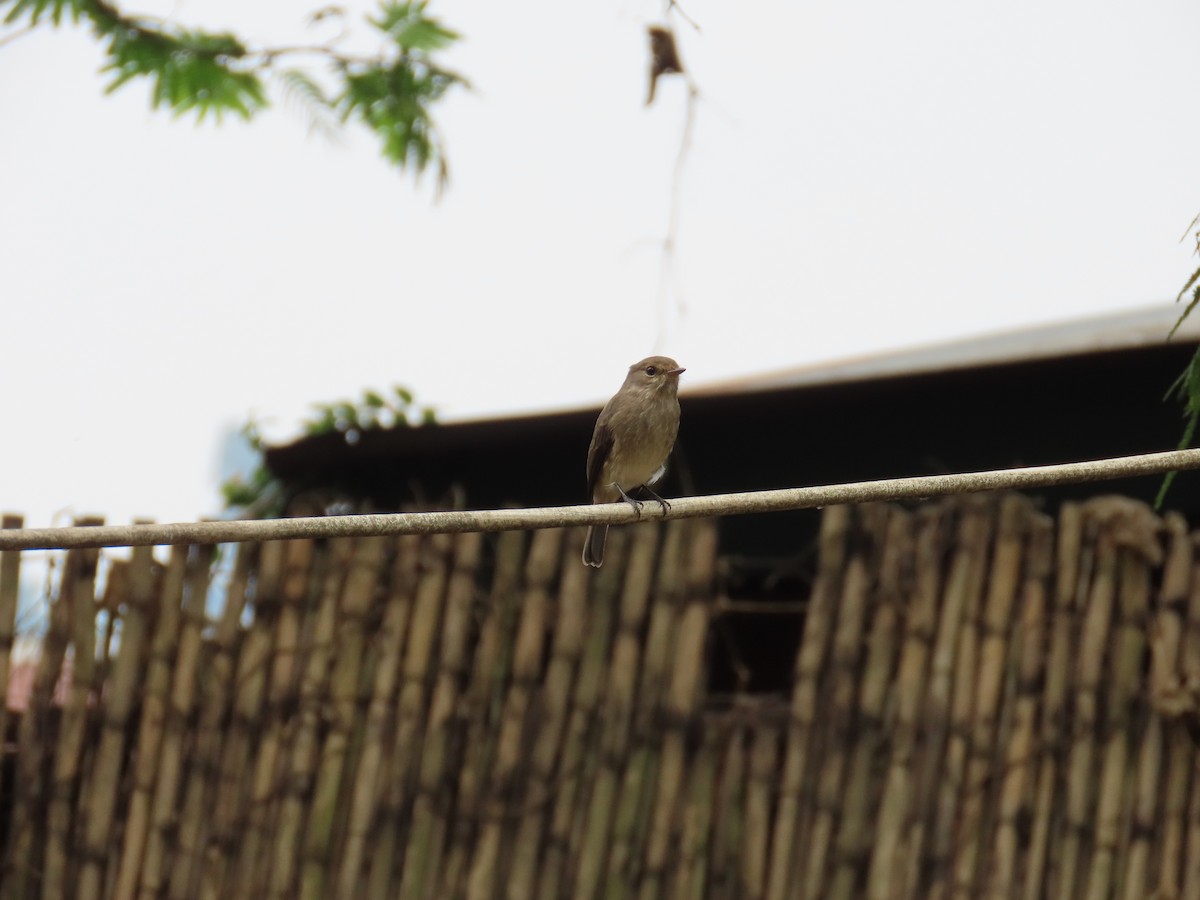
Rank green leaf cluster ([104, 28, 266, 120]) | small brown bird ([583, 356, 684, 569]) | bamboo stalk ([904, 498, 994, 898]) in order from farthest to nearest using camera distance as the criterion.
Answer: green leaf cluster ([104, 28, 266, 120]), small brown bird ([583, 356, 684, 569]), bamboo stalk ([904, 498, 994, 898])

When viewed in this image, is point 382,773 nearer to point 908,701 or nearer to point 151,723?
point 151,723

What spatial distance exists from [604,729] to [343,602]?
111cm

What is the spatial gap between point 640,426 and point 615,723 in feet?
3.95

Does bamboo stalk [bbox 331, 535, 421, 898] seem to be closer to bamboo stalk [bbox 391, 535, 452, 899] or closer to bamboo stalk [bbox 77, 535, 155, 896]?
bamboo stalk [bbox 391, 535, 452, 899]

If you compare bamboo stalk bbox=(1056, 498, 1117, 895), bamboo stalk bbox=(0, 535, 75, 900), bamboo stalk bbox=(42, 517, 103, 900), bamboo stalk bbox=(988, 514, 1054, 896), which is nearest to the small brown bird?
bamboo stalk bbox=(988, 514, 1054, 896)

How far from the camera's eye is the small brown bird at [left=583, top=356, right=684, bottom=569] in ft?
17.5

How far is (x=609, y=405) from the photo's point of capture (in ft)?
18.3

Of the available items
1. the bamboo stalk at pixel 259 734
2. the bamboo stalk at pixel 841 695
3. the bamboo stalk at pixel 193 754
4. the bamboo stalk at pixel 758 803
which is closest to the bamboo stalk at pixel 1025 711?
the bamboo stalk at pixel 841 695

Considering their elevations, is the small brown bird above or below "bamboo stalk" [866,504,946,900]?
above

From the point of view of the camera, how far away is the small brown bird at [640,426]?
17.5ft

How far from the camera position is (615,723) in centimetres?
480

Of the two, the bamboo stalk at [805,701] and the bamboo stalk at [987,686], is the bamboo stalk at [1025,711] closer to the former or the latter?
the bamboo stalk at [987,686]

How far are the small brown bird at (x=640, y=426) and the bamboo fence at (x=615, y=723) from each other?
0.46 metres

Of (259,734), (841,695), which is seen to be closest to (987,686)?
(841,695)
